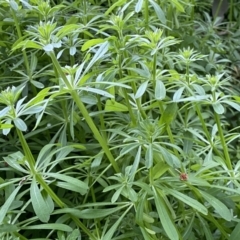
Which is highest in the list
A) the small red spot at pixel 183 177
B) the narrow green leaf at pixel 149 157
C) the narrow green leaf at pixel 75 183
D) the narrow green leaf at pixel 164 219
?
the narrow green leaf at pixel 149 157

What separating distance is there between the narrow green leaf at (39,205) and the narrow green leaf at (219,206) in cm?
28

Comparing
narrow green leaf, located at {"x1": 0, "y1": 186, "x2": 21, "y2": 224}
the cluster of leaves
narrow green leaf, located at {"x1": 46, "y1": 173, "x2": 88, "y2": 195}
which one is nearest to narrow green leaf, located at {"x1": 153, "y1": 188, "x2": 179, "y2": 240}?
the cluster of leaves

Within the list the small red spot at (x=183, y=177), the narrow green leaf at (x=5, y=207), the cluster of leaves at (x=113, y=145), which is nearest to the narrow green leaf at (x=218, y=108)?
the cluster of leaves at (x=113, y=145)

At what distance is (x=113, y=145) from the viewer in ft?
3.17

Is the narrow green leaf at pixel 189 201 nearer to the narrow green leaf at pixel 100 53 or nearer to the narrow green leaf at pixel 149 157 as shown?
the narrow green leaf at pixel 149 157

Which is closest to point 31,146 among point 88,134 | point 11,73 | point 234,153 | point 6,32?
point 88,134

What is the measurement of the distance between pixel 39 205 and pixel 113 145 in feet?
0.93

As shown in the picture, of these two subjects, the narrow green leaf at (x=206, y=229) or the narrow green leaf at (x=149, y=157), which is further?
the narrow green leaf at (x=206, y=229)

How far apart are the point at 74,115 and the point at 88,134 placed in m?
0.13

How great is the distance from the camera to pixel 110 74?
2.77ft

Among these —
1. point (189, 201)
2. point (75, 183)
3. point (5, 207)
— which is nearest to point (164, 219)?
point (189, 201)

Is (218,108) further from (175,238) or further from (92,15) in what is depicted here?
(92,15)

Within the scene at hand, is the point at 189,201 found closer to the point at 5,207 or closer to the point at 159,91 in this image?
the point at 159,91

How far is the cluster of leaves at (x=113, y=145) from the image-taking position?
29.7 inches
